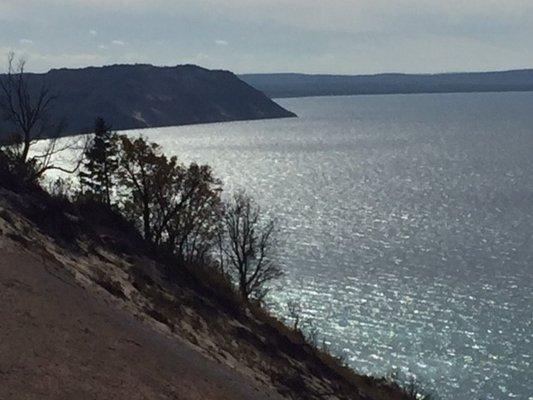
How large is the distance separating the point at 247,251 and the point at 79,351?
41784 mm

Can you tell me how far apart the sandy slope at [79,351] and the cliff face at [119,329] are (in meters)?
0.04

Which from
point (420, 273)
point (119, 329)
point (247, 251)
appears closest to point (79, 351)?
point (119, 329)

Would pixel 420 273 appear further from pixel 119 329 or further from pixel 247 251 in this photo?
pixel 119 329

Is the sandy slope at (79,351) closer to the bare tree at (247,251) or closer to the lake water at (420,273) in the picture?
the bare tree at (247,251)

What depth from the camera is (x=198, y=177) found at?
54188 mm

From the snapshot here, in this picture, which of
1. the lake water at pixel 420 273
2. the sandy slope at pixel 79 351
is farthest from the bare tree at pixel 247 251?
the sandy slope at pixel 79 351

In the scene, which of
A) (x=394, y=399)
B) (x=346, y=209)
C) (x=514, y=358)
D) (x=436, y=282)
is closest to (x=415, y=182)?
(x=346, y=209)

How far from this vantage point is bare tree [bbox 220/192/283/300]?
186 ft

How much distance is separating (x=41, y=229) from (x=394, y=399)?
791 inches

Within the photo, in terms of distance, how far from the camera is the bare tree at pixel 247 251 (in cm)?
5659

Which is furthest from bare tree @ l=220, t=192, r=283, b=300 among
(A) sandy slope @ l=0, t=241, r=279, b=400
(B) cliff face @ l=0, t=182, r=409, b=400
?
(A) sandy slope @ l=0, t=241, r=279, b=400

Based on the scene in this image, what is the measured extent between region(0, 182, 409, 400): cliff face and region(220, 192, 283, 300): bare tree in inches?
431

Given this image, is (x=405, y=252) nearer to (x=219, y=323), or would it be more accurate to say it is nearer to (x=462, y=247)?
(x=462, y=247)

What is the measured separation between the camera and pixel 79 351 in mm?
16078
